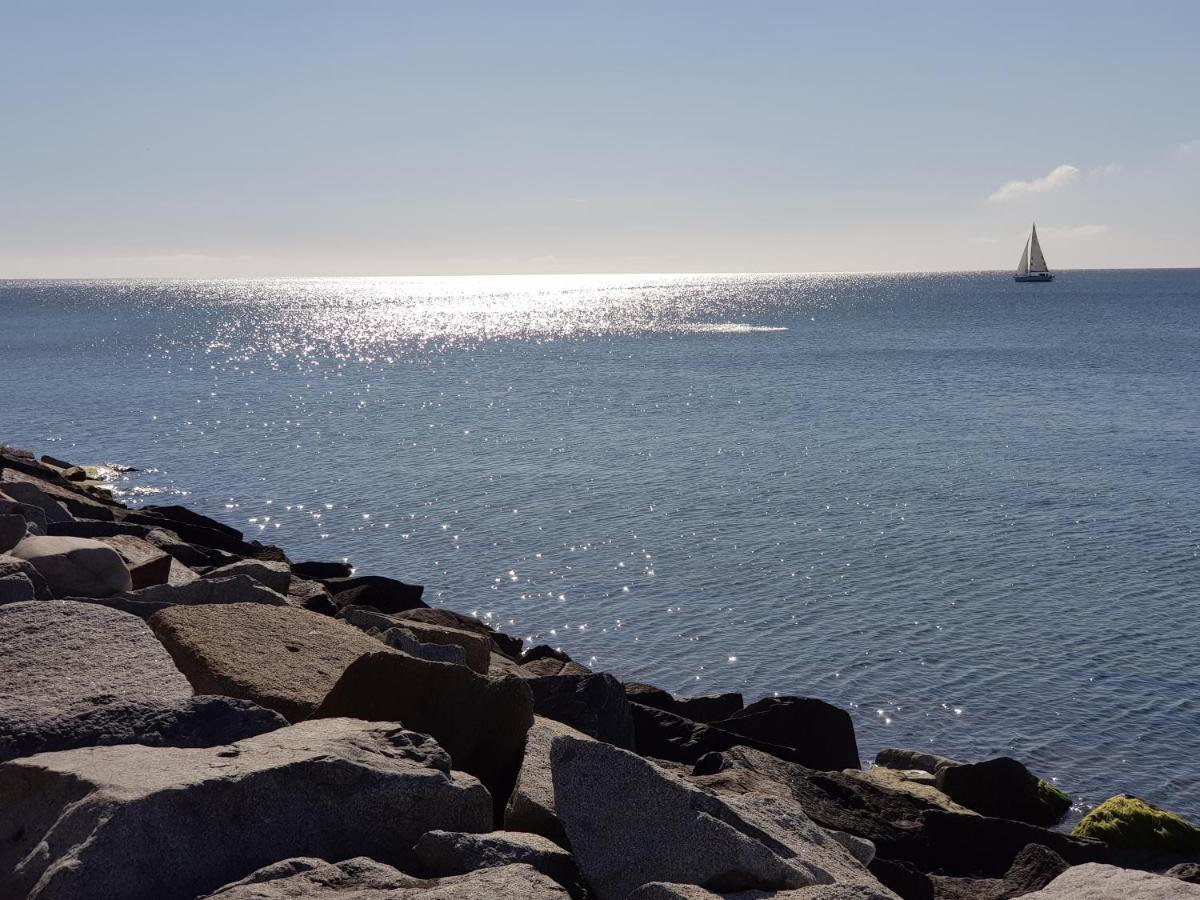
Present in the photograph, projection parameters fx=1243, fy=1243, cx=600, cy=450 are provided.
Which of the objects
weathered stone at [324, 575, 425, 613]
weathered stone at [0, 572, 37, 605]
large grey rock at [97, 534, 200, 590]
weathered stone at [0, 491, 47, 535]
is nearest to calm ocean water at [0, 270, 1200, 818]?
weathered stone at [324, 575, 425, 613]

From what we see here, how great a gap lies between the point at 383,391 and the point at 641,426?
26328mm

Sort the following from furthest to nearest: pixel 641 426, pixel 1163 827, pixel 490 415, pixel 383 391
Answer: pixel 383 391
pixel 490 415
pixel 641 426
pixel 1163 827

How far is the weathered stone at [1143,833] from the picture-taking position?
41.3 feet

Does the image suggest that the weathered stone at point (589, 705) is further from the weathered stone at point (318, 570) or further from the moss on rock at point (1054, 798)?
the weathered stone at point (318, 570)

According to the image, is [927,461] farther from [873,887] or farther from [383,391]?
[383,391]

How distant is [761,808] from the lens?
21.9 ft

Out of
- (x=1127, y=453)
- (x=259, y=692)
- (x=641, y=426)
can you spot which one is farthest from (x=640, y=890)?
(x=641, y=426)

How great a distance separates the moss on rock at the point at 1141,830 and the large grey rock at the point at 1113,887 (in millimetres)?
6767

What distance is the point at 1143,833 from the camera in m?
12.7

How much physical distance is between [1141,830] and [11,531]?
11.7 metres

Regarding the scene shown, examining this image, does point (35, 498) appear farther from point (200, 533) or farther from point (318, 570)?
point (318, 570)

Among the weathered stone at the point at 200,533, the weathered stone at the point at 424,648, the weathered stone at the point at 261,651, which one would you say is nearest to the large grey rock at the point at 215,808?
the weathered stone at the point at 261,651

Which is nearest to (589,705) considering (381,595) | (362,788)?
(362,788)

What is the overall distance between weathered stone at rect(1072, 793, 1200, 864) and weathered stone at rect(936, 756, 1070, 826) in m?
0.55
